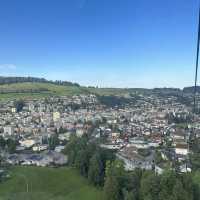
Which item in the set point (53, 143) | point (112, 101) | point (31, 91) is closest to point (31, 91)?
point (31, 91)

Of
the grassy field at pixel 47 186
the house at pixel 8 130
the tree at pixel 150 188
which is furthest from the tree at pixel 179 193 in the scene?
the house at pixel 8 130

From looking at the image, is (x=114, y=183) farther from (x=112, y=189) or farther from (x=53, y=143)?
(x=53, y=143)

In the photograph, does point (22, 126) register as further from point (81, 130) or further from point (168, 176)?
point (168, 176)

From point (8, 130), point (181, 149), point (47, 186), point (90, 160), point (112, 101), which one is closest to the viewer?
point (47, 186)

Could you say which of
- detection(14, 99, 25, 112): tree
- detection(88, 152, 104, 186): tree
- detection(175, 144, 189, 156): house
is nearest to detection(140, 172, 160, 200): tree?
detection(88, 152, 104, 186): tree

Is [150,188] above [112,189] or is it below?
above
